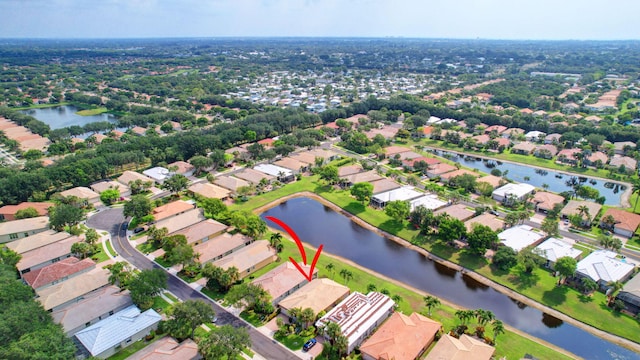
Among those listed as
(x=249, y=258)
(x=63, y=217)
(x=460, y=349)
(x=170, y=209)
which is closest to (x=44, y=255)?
(x=63, y=217)

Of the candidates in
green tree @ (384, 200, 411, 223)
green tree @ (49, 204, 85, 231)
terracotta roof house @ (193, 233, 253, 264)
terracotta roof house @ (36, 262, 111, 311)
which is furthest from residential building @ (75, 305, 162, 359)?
green tree @ (384, 200, 411, 223)

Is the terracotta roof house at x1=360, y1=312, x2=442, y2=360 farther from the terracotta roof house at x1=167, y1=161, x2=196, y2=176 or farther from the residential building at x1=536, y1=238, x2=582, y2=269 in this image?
the terracotta roof house at x1=167, y1=161, x2=196, y2=176

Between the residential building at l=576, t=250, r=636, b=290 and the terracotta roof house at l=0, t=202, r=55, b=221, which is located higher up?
the terracotta roof house at l=0, t=202, r=55, b=221

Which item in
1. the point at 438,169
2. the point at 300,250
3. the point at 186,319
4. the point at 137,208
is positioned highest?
the point at 137,208

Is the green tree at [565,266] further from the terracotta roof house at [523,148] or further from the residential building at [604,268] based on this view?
the terracotta roof house at [523,148]

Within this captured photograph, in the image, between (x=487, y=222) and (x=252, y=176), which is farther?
(x=252, y=176)

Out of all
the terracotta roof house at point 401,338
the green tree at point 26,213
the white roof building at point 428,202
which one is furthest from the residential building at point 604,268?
the green tree at point 26,213

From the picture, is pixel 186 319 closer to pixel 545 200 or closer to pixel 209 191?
pixel 209 191
